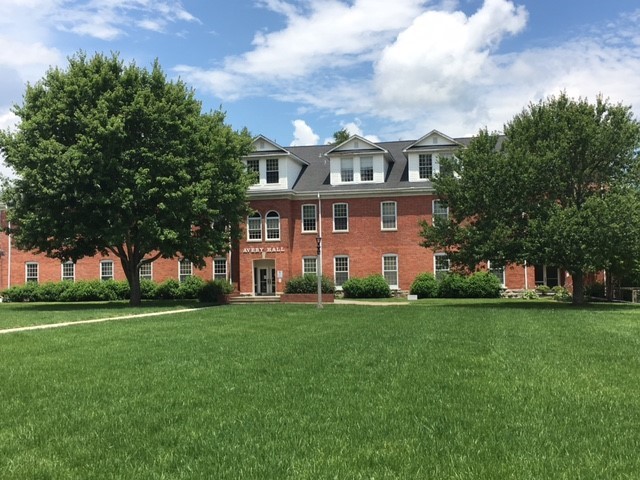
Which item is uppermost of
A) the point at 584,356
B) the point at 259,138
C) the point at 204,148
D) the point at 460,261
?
the point at 259,138

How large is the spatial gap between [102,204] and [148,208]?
2.32 metres

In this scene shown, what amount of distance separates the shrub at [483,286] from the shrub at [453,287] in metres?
0.30

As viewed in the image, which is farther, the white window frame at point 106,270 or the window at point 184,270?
the white window frame at point 106,270

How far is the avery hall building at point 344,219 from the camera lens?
129ft

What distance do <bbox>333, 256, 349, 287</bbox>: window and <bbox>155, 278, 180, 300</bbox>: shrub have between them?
35.4ft

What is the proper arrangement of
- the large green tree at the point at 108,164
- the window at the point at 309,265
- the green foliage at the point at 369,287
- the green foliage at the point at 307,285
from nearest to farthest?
the large green tree at the point at 108,164 → the green foliage at the point at 307,285 → the green foliage at the point at 369,287 → the window at the point at 309,265

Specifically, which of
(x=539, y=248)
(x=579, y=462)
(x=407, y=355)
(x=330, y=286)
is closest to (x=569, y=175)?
(x=539, y=248)

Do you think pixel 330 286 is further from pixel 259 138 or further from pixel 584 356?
pixel 584 356

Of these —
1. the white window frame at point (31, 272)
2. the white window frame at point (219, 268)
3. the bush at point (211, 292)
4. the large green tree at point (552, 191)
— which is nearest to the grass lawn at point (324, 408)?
the large green tree at point (552, 191)

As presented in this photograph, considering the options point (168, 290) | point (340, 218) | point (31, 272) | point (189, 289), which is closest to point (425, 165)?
point (340, 218)

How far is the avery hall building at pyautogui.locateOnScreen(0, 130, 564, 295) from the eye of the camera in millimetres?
39375

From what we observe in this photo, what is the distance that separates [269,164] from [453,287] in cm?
1445

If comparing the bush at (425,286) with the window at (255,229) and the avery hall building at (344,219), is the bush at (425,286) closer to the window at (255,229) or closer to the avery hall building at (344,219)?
the avery hall building at (344,219)

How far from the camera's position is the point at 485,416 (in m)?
6.54
